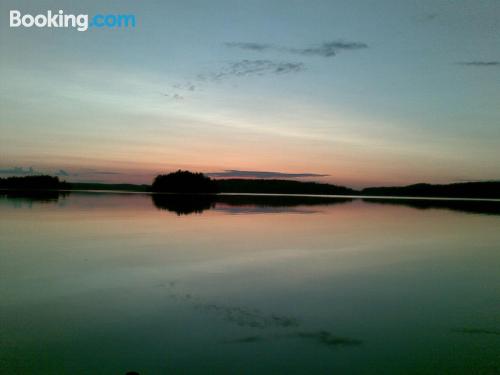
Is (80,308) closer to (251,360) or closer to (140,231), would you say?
(251,360)

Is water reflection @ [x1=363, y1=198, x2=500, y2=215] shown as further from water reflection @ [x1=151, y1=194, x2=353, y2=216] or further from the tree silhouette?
the tree silhouette

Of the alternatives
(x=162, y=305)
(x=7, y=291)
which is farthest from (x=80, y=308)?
(x=7, y=291)

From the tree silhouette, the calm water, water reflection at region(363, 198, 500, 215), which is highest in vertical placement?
the tree silhouette

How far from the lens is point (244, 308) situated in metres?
7.45

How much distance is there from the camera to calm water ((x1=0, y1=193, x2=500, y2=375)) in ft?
17.5

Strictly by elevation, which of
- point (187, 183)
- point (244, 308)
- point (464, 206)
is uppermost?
point (187, 183)

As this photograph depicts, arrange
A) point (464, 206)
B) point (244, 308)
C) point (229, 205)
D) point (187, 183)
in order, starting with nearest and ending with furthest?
point (244, 308), point (229, 205), point (464, 206), point (187, 183)

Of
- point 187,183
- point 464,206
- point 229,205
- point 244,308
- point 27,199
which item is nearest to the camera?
point 244,308

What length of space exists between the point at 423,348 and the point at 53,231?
15492 millimetres

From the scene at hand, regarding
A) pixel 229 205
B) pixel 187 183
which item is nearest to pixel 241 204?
pixel 229 205

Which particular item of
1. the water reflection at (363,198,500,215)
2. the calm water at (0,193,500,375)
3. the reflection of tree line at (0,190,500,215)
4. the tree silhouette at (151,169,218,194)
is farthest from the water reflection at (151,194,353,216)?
the tree silhouette at (151,169,218,194)

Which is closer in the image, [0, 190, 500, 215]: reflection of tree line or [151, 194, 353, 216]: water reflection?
[151, 194, 353, 216]: water reflection

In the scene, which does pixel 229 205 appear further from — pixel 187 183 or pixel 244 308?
pixel 187 183

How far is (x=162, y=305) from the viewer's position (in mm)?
7480
